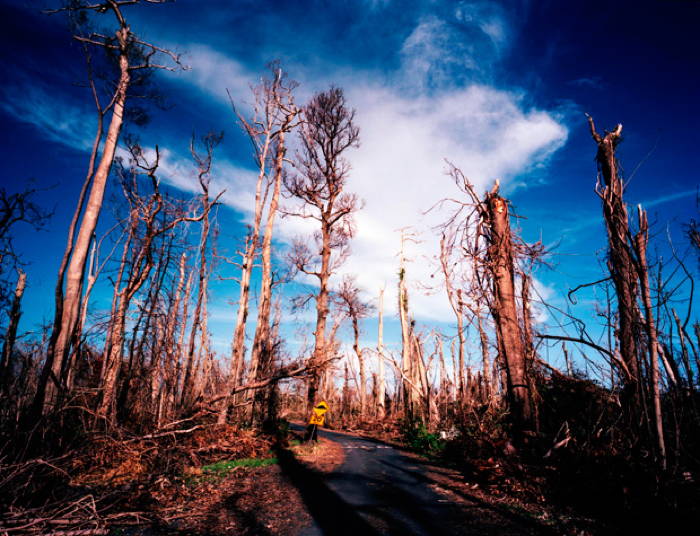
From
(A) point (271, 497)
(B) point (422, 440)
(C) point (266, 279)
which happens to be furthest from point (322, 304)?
(A) point (271, 497)

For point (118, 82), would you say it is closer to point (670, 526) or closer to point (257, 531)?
point (257, 531)

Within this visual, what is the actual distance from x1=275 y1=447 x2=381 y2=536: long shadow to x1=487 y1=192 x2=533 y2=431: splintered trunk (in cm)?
376

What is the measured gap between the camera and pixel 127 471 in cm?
668

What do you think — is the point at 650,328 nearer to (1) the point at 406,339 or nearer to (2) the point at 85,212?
(2) the point at 85,212

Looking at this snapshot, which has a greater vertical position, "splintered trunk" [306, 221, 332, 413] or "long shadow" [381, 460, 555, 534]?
"splintered trunk" [306, 221, 332, 413]

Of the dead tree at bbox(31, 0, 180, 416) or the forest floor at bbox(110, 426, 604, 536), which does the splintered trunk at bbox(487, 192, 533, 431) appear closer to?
the forest floor at bbox(110, 426, 604, 536)

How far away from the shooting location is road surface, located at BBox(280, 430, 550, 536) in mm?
4578

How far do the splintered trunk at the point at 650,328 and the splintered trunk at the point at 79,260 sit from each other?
8.40m

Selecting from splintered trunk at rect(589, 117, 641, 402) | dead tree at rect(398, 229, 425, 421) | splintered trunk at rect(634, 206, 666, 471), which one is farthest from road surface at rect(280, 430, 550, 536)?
dead tree at rect(398, 229, 425, 421)

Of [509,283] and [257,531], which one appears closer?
[257,531]

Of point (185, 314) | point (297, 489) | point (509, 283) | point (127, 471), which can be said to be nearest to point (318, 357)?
point (297, 489)

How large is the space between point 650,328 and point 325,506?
5467mm

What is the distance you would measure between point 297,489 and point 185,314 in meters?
19.9

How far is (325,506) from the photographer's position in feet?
18.6
